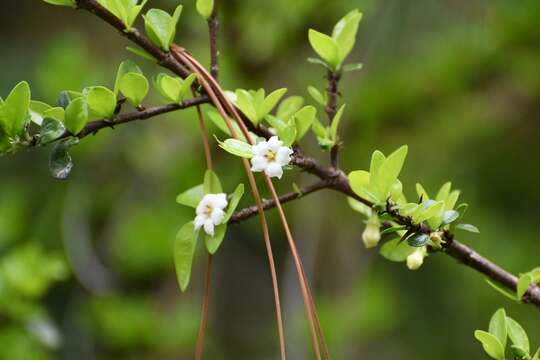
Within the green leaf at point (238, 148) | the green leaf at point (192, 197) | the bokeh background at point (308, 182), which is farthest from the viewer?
the bokeh background at point (308, 182)

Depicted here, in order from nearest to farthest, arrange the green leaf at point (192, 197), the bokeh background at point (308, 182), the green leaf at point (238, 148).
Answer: the green leaf at point (238, 148) → the green leaf at point (192, 197) → the bokeh background at point (308, 182)

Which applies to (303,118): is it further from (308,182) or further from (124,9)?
(308,182)

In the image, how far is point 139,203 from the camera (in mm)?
1493

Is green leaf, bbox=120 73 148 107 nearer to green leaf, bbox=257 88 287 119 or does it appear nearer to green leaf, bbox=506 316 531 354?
green leaf, bbox=257 88 287 119

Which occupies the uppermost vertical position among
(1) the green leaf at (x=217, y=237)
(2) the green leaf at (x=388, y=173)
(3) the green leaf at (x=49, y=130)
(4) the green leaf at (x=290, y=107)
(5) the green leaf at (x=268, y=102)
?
(4) the green leaf at (x=290, y=107)

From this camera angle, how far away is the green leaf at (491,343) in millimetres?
530

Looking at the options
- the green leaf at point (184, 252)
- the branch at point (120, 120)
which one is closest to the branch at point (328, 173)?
the branch at point (120, 120)

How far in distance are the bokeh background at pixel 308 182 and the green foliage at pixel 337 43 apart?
2.45ft

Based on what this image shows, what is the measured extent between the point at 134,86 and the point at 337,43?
185mm

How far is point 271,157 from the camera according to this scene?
0.52 meters

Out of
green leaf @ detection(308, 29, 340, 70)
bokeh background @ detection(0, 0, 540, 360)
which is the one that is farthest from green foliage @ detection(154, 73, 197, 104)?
bokeh background @ detection(0, 0, 540, 360)

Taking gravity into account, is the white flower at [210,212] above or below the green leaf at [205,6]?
below

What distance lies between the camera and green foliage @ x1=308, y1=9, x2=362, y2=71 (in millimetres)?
605

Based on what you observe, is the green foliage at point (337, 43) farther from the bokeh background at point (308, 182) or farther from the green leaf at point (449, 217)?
the bokeh background at point (308, 182)
